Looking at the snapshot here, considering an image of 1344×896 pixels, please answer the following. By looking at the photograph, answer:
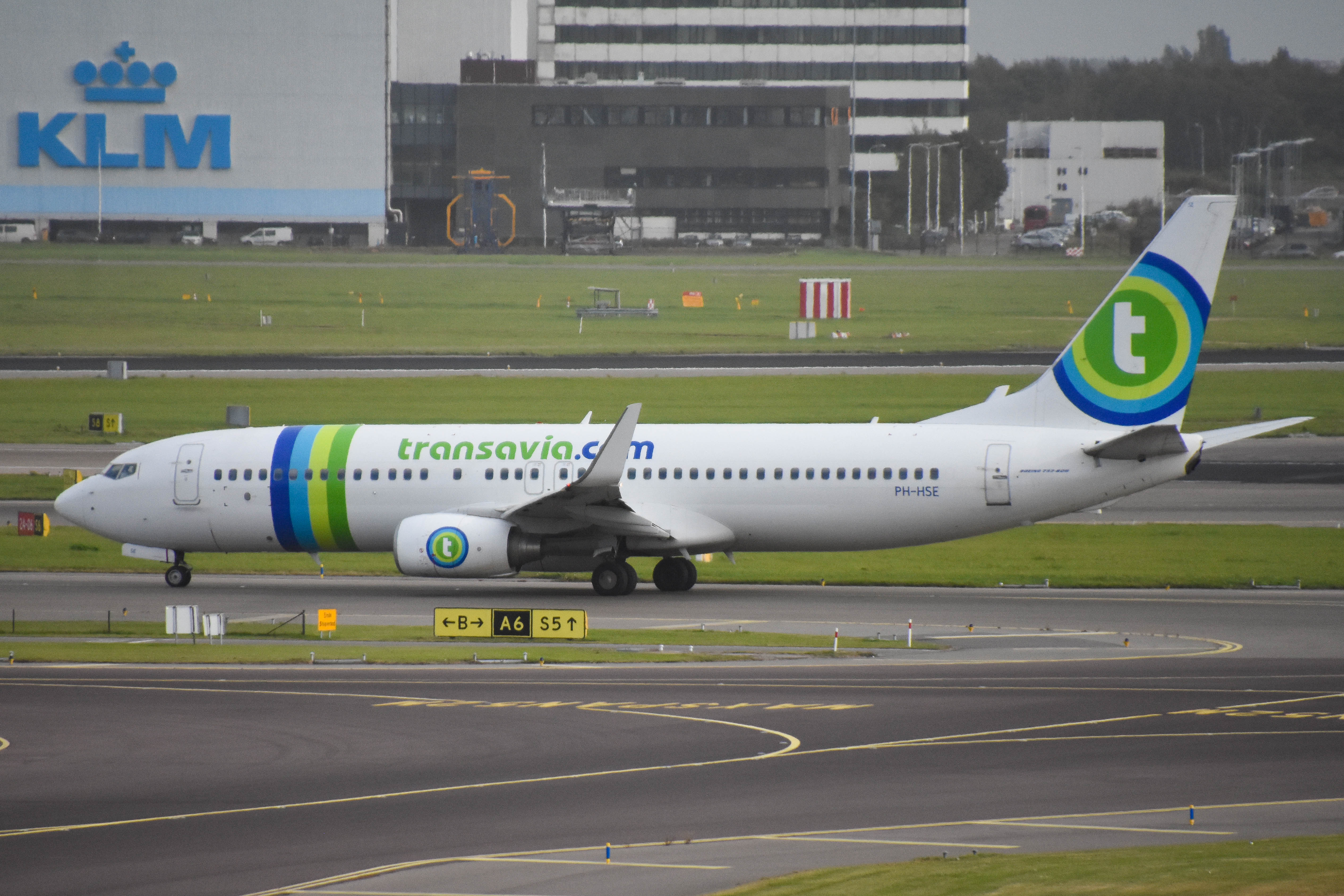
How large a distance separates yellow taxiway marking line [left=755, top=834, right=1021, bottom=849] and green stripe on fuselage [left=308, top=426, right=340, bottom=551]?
23.8 meters

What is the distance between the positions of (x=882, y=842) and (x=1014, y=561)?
25709 millimetres

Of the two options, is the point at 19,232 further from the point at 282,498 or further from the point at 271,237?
the point at 282,498

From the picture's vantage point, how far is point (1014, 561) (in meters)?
41.4

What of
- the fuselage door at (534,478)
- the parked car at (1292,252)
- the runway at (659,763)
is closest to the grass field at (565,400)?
the fuselage door at (534,478)

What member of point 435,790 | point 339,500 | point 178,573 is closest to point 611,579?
point 339,500

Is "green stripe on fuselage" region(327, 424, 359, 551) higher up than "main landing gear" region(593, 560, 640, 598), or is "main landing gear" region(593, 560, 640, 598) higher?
"green stripe on fuselage" region(327, 424, 359, 551)

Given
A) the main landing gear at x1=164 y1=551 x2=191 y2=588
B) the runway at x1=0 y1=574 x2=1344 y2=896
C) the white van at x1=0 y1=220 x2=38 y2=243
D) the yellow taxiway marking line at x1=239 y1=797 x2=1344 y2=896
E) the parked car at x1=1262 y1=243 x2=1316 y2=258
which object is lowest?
the main landing gear at x1=164 y1=551 x2=191 y2=588

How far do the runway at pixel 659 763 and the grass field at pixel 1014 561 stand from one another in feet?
20.9

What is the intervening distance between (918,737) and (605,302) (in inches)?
3592

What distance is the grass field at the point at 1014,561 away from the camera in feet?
126

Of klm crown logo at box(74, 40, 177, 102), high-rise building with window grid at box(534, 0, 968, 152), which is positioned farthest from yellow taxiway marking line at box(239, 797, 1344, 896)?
high-rise building with window grid at box(534, 0, 968, 152)

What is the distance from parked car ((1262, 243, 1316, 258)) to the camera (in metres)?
126

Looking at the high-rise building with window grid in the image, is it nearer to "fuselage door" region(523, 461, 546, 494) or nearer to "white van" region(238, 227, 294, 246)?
"white van" region(238, 227, 294, 246)

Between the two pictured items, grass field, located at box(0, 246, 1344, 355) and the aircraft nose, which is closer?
the aircraft nose
